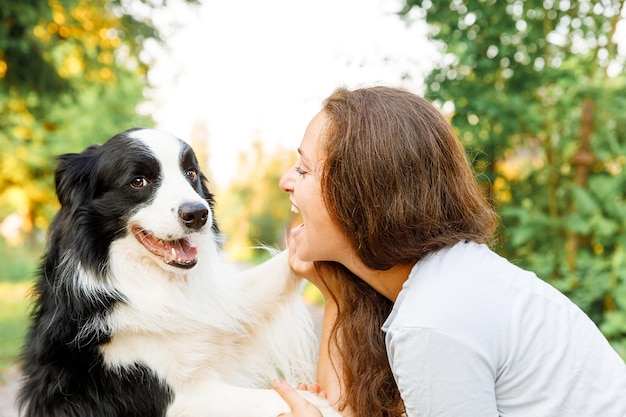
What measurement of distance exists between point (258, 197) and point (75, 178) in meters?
16.6

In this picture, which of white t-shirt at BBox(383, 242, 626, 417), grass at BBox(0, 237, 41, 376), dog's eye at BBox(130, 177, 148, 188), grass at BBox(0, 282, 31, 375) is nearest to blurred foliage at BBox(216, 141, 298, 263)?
grass at BBox(0, 237, 41, 376)

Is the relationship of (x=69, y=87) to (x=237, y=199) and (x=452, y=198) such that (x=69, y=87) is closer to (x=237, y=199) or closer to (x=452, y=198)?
(x=452, y=198)

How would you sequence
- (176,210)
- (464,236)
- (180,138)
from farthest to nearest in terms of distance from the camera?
(180,138), (176,210), (464,236)

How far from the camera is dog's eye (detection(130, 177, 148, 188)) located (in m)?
2.29

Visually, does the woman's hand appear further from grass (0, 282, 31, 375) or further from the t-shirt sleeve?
grass (0, 282, 31, 375)

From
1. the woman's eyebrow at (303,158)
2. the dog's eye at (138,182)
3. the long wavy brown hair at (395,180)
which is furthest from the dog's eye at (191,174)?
the long wavy brown hair at (395,180)

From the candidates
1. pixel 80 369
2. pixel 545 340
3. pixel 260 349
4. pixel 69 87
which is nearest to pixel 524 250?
pixel 260 349

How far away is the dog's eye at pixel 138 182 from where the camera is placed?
2.29 metres

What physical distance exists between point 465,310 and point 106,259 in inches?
50.2

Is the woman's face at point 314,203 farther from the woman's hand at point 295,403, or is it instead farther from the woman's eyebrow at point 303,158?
the woman's hand at point 295,403

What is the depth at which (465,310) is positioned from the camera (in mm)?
1669

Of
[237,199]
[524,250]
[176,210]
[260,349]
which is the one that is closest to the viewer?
[176,210]

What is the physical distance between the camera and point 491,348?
5.57 ft

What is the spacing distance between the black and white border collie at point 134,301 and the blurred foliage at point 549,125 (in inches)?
86.8
